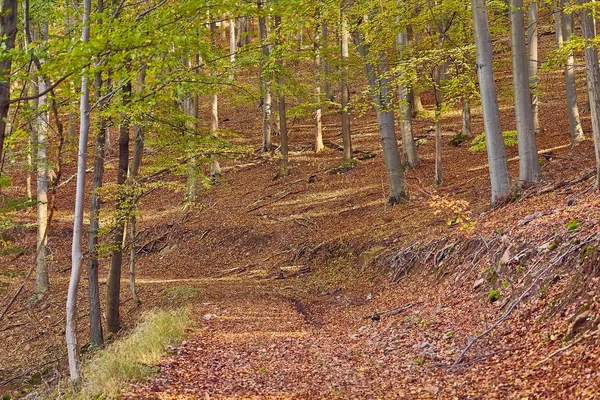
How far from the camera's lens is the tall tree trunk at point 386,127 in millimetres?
14836

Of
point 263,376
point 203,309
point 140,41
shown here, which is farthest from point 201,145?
point 263,376

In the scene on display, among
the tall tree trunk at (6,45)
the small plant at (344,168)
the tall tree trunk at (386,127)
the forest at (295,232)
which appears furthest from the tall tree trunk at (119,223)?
the small plant at (344,168)

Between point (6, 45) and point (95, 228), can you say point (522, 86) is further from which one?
point (6, 45)

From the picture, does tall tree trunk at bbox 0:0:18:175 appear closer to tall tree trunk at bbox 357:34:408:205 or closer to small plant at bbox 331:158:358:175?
tall tree trunk at bbox 357:34:408:205

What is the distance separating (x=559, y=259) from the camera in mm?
7215

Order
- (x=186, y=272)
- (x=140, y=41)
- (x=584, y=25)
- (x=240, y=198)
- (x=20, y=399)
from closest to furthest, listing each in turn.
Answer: (x=140, y=41) < (x=584, y=25) < (x=20, y=399) < (x=186, y=272) < (x=240, y=198)

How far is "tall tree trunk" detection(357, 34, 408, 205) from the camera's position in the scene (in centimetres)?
1484

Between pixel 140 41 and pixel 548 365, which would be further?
pixel 140 41

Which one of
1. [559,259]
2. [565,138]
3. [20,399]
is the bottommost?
[20,399]

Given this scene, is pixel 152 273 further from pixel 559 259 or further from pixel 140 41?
pixel 559 259

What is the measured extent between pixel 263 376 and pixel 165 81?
517 cm

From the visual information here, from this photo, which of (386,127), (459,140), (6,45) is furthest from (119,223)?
(459,140)

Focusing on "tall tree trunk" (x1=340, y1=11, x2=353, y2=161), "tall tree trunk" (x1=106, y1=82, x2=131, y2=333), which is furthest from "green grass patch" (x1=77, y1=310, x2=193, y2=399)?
"tall tree trunk" (x1=340, y1=11, x2=353, y2=161)

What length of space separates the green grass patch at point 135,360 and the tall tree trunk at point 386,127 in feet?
25.1
